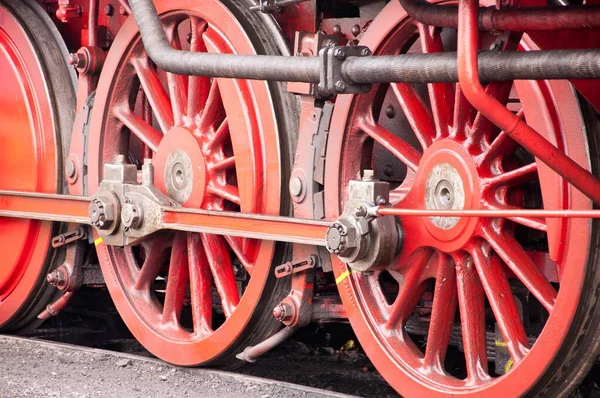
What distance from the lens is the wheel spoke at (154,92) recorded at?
186 inches

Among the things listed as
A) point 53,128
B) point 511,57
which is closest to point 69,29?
point 53,128

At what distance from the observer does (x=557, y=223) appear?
3.28 meters

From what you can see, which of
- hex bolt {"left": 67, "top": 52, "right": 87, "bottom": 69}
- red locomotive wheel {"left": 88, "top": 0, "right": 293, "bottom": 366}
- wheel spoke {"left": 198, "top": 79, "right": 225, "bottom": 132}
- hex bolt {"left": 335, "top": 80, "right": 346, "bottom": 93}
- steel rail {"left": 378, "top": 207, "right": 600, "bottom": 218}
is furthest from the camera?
hex bolt {"left": 67, "top": 52, "right": 87, "bottom": 69}

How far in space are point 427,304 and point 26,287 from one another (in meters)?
1.91

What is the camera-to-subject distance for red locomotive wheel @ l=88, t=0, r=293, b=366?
425 centimetres

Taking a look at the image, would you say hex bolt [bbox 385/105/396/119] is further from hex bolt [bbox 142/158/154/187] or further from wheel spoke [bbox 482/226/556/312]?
hex bolt [bbox 142/158/154/187]

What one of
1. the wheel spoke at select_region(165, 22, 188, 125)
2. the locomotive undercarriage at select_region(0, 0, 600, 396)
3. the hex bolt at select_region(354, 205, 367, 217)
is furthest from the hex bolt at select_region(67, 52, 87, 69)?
the hex bolt at select_region(354, 205, 367, 217)

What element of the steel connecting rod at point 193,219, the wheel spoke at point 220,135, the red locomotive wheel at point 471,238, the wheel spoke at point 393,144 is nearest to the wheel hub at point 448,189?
the red locomotive wheel at point 471,238

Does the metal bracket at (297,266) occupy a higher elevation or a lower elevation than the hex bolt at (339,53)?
lower

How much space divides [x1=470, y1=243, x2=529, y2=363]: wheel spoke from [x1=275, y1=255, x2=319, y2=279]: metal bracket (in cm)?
67

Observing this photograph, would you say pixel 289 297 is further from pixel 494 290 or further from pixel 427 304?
pixel 494 290

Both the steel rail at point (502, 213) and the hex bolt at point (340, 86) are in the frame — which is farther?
the hex bolt at point (340, 86)

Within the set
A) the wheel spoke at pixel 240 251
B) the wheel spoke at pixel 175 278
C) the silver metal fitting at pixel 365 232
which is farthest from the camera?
the wheel spoke at pixel 175 278

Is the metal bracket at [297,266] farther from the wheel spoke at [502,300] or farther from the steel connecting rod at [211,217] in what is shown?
the wheel spoke at [502,300]
